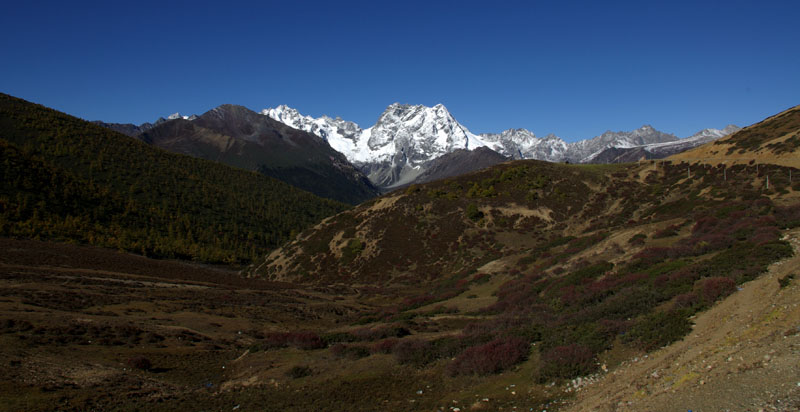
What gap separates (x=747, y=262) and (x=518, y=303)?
12.0 meters

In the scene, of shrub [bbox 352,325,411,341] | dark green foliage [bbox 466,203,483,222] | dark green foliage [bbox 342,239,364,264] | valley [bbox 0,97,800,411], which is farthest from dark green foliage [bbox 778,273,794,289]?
dark green foliage [bbox 342,239,364,264]

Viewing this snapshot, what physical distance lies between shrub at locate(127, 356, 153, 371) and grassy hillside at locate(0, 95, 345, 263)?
76.6 metres

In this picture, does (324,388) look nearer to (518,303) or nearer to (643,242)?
(518,303)

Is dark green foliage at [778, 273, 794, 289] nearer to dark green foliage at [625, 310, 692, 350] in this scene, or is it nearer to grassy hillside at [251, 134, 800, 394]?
grassy hillside at [251, 134, 800, 394]

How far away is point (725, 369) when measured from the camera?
33.4 ft

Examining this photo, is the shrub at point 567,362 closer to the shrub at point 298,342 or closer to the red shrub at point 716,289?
the red shrub at point 716,289

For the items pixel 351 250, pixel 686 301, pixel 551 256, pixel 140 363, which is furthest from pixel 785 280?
pixel 351 250

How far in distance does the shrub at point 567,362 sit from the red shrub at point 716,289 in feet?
18.9

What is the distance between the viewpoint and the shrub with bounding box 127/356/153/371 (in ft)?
61.2

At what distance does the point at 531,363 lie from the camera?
49.5 feet

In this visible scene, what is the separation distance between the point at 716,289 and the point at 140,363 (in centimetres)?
2387

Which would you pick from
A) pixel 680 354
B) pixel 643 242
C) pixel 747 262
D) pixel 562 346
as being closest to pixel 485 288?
pixel 643 242

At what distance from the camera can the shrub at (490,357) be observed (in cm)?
1505

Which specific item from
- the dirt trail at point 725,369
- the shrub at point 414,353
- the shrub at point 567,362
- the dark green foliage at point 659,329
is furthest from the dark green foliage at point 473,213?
→ the shrub at point 567,362
